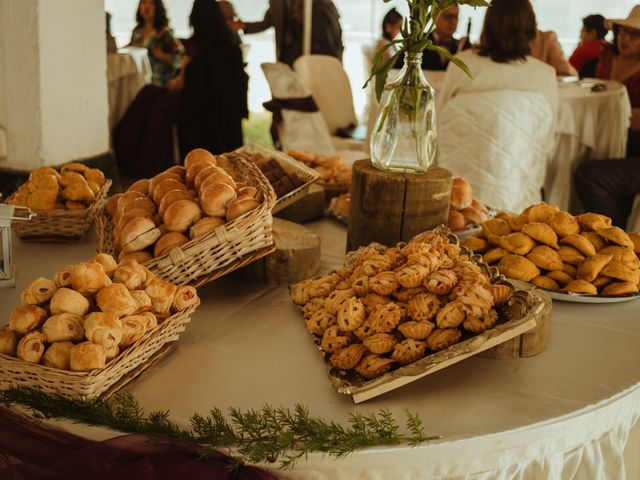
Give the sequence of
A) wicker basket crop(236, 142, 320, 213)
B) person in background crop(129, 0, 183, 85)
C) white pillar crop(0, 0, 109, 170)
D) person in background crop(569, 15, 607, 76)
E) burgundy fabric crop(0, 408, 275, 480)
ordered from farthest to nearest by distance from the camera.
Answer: person in background crop(129, 0, 183, 85) < person in background crop(569, 15, 607, 76) < white pillar crop(0, 0, 109, 170) < wicker basket crop(236, 142, 320, 213) < burgundy fabric crop(0, 408, 275, 480)

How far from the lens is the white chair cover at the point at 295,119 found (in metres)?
3.99

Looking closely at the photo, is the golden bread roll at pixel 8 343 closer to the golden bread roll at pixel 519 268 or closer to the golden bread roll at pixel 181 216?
the golden bread roll at pixel 181 216

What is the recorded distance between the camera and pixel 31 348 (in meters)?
0.99

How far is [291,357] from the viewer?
1229 millimetres

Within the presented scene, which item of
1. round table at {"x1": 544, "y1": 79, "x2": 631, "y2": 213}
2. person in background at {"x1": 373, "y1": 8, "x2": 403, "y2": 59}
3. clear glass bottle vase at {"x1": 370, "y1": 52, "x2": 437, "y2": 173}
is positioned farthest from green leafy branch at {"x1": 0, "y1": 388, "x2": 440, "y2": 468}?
person in background at {"x1": 373, "y1": 8, "x2": 403, "y2": 59}

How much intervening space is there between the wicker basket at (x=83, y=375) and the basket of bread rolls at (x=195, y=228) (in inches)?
8.4

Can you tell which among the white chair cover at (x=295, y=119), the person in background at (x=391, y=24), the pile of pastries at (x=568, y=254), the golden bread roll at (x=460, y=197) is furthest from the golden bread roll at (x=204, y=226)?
the person in background at (x=391, y=24)

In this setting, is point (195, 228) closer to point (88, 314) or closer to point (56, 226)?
point (88, 314)

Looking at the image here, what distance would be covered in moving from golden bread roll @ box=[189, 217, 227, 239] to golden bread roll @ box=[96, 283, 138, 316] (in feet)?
0.88

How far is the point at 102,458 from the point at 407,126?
106 centimetres

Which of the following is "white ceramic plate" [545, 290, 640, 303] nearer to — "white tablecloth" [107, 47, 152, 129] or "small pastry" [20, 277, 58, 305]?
"small pastry" [20, 277, 58, 305]

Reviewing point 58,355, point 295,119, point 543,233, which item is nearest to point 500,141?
point 295,119

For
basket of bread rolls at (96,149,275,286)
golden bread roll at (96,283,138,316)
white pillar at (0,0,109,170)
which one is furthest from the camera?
white pillar at (0,0,109,170)

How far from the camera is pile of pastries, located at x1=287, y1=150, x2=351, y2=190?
2.19 meters
